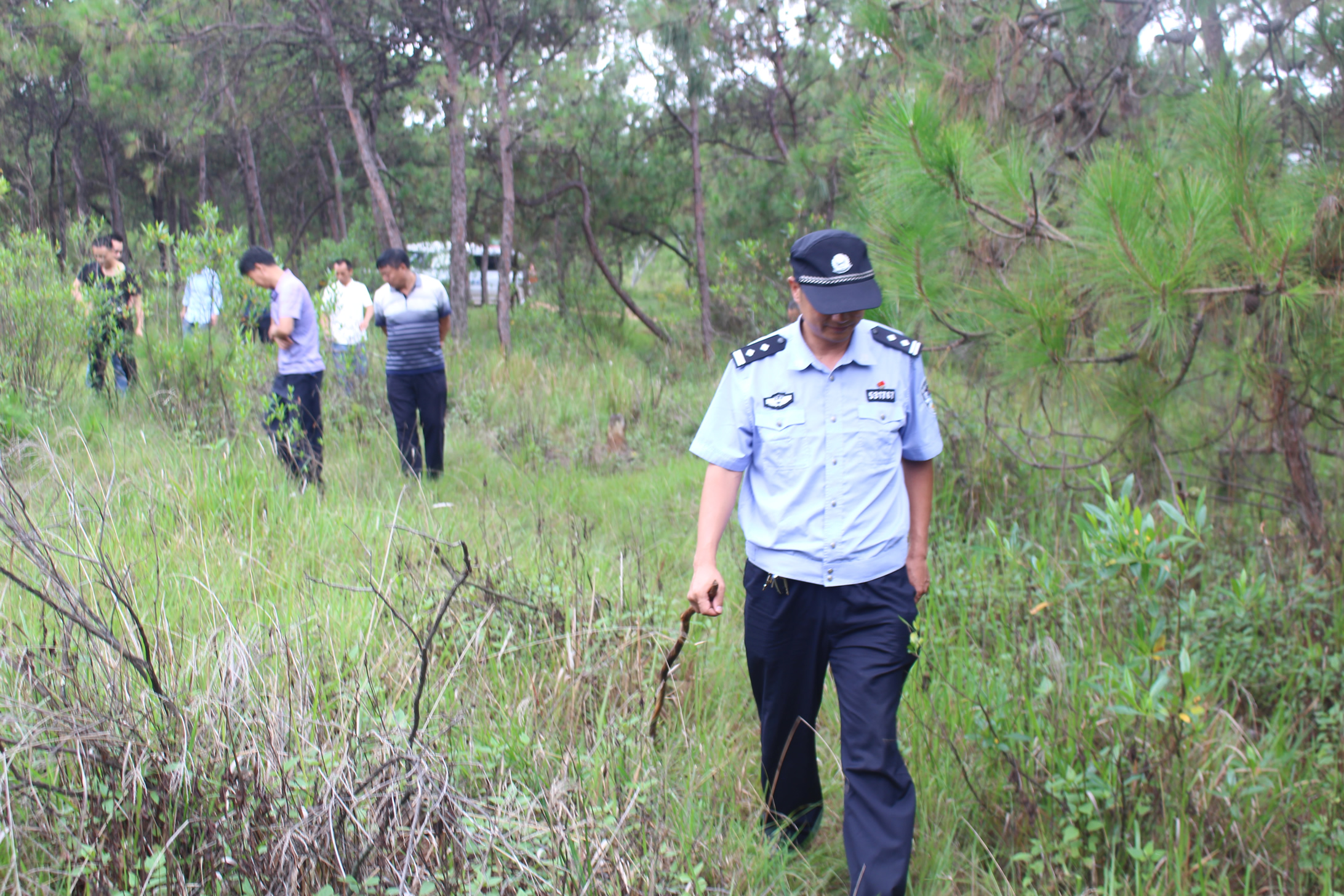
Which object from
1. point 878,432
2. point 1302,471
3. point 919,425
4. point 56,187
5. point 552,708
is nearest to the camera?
point 878,432

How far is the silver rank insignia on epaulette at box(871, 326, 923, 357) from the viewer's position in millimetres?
2719

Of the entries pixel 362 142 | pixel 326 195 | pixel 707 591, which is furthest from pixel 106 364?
pixel 326 195

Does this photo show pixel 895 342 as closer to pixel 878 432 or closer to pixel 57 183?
pixel 878 432

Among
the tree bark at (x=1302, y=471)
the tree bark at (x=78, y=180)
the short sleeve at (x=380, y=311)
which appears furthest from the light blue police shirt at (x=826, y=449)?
the tree bark at (x=78, y=180)

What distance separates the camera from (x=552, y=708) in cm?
324

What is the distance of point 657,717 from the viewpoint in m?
3.13

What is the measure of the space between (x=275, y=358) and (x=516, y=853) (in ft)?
18.6

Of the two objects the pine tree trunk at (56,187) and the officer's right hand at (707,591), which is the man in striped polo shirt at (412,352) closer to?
the officer's right hand at (707,591)

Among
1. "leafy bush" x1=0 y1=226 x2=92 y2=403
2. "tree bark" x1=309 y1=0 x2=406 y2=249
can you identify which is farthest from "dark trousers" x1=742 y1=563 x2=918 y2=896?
"tree bark" x1=309 y1=0 x2=406 y2=249

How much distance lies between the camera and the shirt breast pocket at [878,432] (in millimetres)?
2641

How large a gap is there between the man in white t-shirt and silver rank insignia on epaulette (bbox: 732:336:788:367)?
19.1ft

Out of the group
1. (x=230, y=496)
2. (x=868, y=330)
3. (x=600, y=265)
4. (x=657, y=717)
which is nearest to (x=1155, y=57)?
(x=868, y=330)

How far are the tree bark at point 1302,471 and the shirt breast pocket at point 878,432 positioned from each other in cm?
258

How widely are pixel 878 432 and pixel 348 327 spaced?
23.5 feet
